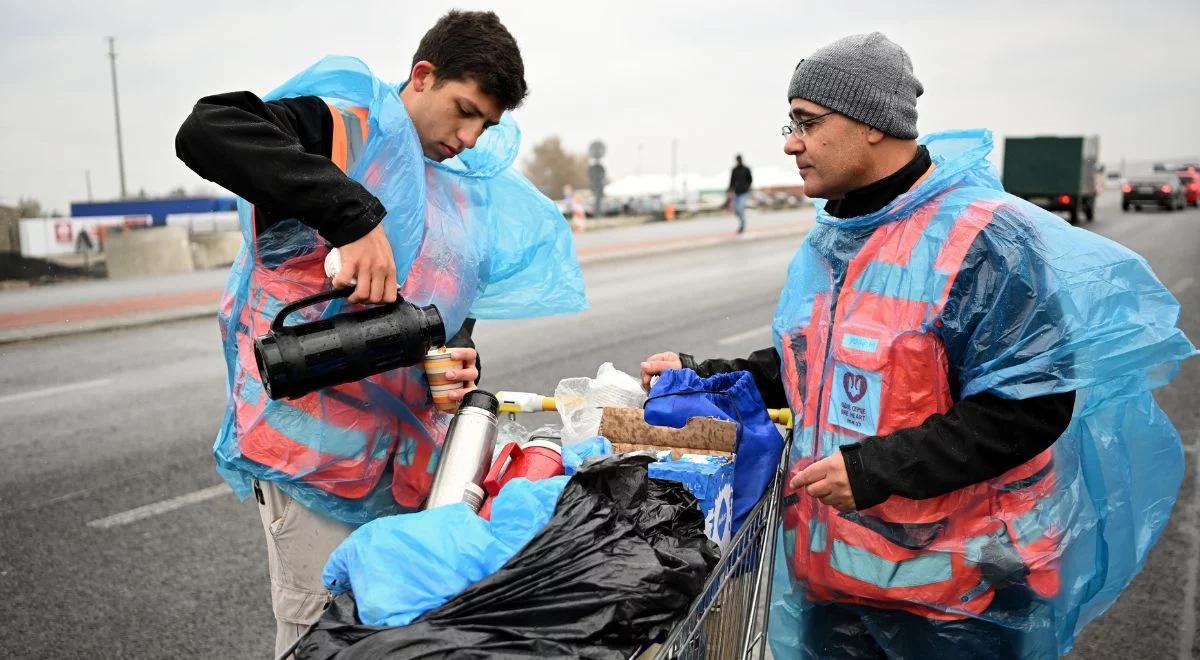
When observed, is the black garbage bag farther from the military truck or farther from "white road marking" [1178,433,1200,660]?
the military truck

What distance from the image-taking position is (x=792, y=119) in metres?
2.27

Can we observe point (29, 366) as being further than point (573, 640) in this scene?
Yes

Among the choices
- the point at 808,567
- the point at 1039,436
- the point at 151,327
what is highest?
the point at 1039,436

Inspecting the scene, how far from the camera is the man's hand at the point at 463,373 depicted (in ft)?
7.43

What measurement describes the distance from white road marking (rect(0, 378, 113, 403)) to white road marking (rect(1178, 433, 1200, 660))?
7.66 m

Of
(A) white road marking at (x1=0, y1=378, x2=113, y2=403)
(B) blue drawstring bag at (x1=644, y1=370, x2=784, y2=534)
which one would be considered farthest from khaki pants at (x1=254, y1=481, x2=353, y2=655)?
(A) white road marking at (x1=0, y1=378, x2=113, y2=403)

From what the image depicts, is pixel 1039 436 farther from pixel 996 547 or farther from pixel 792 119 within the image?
pixel 792 119

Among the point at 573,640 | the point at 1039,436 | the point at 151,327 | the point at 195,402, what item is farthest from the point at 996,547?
the point at 151,327

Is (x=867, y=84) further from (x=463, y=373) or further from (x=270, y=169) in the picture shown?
(x=270, y=169)

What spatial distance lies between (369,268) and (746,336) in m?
8.09

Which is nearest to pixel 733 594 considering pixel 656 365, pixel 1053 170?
pixel 656 365

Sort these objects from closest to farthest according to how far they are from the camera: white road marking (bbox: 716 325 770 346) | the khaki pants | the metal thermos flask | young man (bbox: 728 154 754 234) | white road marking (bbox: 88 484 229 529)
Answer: the metal thermos flask → the khaki pants → white road marking (bbox: 88 484 229 529) → white road marking (bbox: 716 325 770 346) → young man (bbox: 728 154 754 234)

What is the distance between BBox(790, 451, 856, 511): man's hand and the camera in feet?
6.54

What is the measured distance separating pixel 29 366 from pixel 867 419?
9024 mm
